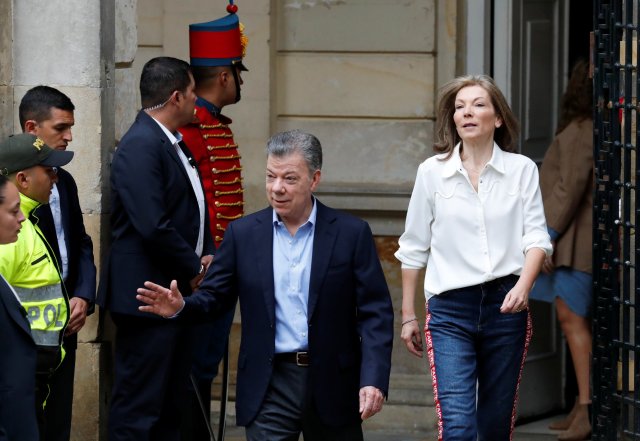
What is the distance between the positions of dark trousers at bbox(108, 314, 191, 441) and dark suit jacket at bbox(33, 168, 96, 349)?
0.21 m

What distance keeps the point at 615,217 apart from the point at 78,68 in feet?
7.68

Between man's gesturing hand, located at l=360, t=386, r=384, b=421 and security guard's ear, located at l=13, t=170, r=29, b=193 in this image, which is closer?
man's gesturing hand, located at l=360, t=386, r=384, b=421

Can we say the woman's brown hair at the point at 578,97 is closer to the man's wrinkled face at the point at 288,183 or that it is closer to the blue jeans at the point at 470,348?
the blue jeans at the point at 470,348

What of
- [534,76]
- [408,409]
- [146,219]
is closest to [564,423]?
[408,409]

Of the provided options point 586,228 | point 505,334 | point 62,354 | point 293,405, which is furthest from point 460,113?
point 586,228

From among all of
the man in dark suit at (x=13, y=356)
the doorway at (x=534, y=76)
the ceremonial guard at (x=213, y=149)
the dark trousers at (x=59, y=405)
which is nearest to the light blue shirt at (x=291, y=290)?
the man in dark suit at (x=13, y=356)

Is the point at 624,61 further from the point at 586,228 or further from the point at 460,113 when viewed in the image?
the point at 586,228

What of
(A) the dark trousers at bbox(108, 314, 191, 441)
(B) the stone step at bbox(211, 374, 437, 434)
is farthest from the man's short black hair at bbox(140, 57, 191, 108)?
(B) the stone step at bbox(211, 374, 437, 434)

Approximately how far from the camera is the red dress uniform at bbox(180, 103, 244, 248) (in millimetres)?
7355

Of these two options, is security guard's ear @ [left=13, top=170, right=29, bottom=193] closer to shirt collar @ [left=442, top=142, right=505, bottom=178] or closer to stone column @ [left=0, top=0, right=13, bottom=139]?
stone column @ [left=0, top=0, right=13, bottom=139]

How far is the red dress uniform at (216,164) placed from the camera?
736 cm

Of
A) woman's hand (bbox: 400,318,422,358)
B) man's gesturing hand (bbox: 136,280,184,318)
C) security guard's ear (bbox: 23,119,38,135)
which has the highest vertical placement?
security guard's ear (bbox: 23,119,38,135)

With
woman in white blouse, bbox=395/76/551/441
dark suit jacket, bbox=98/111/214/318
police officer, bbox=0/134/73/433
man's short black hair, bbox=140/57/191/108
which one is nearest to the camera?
police officer, bbox=0/134/73/433

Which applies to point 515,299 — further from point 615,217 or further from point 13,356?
point 13,356
